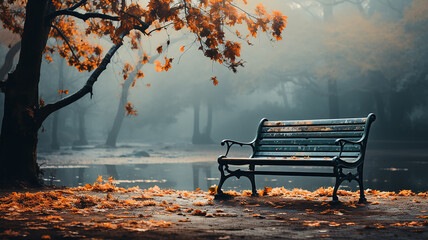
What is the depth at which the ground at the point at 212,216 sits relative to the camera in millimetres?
4273

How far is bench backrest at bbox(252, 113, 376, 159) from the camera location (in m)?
7.05

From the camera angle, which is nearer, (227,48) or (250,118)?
(227,48)

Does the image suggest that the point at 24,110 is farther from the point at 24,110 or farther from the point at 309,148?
the point at 309,148

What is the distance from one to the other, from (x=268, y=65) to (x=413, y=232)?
30.6m

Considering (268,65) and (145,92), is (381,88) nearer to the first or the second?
(268,65)

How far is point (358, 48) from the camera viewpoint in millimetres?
30406

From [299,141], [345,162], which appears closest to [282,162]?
[345,162]

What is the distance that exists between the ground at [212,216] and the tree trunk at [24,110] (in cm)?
118

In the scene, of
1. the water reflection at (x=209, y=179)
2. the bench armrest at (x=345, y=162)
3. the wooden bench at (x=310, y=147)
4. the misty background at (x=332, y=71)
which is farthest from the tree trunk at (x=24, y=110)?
the misty background at (x=332, y=71)

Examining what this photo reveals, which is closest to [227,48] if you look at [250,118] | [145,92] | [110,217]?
[110,217]

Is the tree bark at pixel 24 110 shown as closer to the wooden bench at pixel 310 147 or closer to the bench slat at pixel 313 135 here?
the wooden bench at pixel 310 147

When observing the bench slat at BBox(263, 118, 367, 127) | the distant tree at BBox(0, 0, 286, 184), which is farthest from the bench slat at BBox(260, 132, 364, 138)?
the distant tree at BBox(0, 0, 286, 184)

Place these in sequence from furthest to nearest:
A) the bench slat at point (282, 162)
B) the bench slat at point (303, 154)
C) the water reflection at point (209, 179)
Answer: the water reflection at point (209, 179), the bench slat at point (303, 154), the bench slat at point (282, 162)

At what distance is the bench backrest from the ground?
25.3 inches
